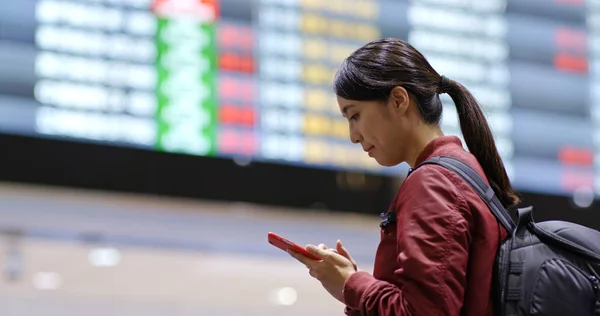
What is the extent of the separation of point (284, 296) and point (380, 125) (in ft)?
4.76

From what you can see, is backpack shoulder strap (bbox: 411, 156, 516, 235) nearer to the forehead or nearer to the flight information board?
the forehead

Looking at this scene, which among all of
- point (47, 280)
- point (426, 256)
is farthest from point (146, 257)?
point (426, 256)

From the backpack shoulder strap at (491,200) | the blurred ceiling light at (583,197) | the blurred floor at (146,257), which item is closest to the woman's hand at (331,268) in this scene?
the backpack shoulder strap at (491,200)

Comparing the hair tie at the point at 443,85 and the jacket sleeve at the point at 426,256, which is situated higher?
the hair tie at the point at 443,85

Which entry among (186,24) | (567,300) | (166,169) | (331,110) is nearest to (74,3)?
(186,24)

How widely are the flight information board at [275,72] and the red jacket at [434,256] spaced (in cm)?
149

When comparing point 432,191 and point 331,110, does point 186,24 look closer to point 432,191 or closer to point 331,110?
point 331,110

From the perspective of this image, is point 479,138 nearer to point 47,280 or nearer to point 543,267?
point 543,267

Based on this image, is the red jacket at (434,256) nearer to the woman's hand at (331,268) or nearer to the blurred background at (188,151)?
the woman's hand at (331,268)

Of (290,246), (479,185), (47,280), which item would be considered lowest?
(47,280)

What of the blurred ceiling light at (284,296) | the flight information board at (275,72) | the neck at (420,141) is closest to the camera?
the neck at (420,141)

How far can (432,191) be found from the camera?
4.16ft

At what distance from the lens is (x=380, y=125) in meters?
1.41

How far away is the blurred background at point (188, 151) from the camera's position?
8.27ft
